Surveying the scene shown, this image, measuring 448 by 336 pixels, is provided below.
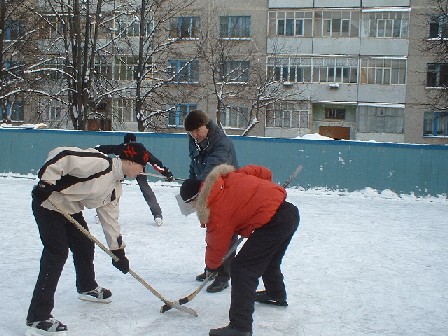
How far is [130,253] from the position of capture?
6020 millimetres

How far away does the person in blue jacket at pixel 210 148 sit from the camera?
→ 4.66 metres

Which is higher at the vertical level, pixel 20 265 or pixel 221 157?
pixel 221 157

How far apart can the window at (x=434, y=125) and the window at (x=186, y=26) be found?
12.0 m

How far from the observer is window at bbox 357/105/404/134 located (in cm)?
2706

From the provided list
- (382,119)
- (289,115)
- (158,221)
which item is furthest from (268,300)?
(382,119)

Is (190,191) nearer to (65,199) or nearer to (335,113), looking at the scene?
(65,199)

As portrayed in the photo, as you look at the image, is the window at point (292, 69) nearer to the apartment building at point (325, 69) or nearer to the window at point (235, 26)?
the apartment building at point (325, 69)

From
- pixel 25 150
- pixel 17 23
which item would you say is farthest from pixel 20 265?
pixel 17 23

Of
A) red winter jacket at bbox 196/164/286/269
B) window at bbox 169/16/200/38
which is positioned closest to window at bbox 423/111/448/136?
window at bbox 169/16/200/38

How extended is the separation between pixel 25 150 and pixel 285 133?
16740mm

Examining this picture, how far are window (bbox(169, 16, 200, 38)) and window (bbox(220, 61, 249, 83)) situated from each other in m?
2.43

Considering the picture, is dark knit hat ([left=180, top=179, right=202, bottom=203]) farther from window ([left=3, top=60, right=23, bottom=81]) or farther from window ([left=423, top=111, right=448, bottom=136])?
window ([left=423, top=111, right=448, bottom=136])

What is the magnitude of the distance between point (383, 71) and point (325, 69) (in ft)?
9.02

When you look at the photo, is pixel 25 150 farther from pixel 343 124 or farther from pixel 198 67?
pixel 343 124
